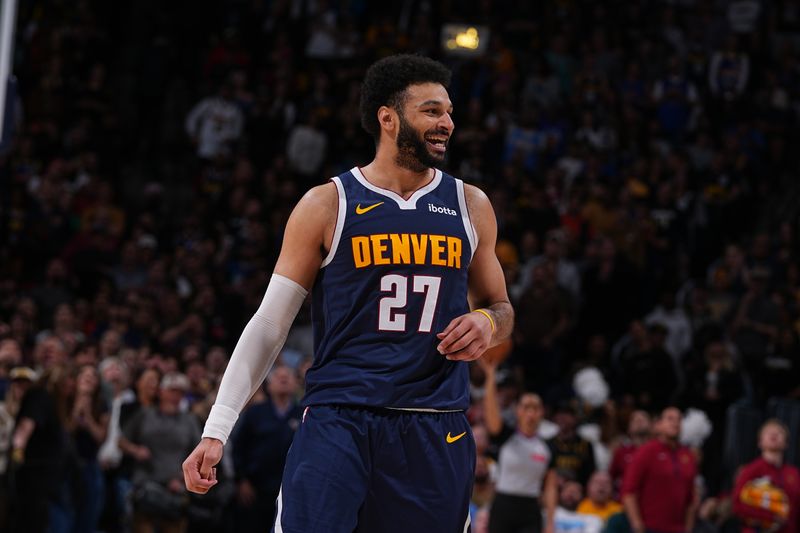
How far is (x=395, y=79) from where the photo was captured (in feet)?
15.7

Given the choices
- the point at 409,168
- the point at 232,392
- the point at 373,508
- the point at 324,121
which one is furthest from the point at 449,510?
the point at 324,121

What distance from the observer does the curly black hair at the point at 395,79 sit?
4766 mm

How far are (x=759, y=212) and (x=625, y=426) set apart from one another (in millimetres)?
4727

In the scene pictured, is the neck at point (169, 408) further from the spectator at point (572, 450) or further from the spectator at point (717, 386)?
the spectator at point (717, 386)

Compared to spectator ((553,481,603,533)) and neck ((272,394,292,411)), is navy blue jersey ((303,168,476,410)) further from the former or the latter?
spectator ((553,481,603,533))

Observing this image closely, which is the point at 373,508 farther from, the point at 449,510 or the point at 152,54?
the point at 152,54

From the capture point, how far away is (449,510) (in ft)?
14.9

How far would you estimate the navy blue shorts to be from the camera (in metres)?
4.42

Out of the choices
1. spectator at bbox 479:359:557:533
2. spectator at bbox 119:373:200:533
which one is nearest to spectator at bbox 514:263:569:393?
spectator at bbox 479:359:557:533

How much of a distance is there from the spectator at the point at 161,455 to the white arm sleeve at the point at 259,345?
7.14 metres

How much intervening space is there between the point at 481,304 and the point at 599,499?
7.43 meters

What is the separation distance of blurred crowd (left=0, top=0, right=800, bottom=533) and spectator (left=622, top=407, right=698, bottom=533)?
0.04 meters

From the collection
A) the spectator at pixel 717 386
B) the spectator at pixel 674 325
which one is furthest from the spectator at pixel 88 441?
the spectator at pixel 674 325

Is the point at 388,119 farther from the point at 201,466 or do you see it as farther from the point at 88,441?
the point at 88,441
